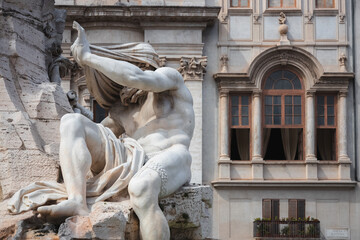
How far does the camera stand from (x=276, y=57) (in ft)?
75.6

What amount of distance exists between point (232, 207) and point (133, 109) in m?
16.4

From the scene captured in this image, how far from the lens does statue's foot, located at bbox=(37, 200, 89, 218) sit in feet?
16.5

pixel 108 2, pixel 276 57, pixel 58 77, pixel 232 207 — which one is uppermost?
pixel 108 2

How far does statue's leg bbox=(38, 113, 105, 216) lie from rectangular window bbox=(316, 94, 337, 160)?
18455mm

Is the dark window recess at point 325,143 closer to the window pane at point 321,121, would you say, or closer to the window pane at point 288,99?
the window pane at point 321,121

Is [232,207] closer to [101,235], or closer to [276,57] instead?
[276,57]

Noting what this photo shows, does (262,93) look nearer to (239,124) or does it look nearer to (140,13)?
(239,124)

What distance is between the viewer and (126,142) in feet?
19.0

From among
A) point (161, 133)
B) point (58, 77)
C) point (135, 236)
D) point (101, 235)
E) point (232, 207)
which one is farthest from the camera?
point (232, 207)

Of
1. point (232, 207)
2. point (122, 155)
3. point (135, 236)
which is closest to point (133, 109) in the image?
point (122, 155)

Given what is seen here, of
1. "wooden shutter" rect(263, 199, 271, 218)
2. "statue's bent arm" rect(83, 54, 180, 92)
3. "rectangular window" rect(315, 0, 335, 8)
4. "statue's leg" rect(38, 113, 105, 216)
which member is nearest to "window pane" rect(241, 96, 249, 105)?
"wooden shutter" rect(263, 199, 271, 218)

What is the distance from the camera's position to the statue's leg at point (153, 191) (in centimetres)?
527

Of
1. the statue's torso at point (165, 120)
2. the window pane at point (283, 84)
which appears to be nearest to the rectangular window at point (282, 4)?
the window pane at point (283, 84)

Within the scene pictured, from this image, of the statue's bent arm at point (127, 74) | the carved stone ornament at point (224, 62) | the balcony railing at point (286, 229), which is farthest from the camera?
the carved stone ornament at point (224, 62)
